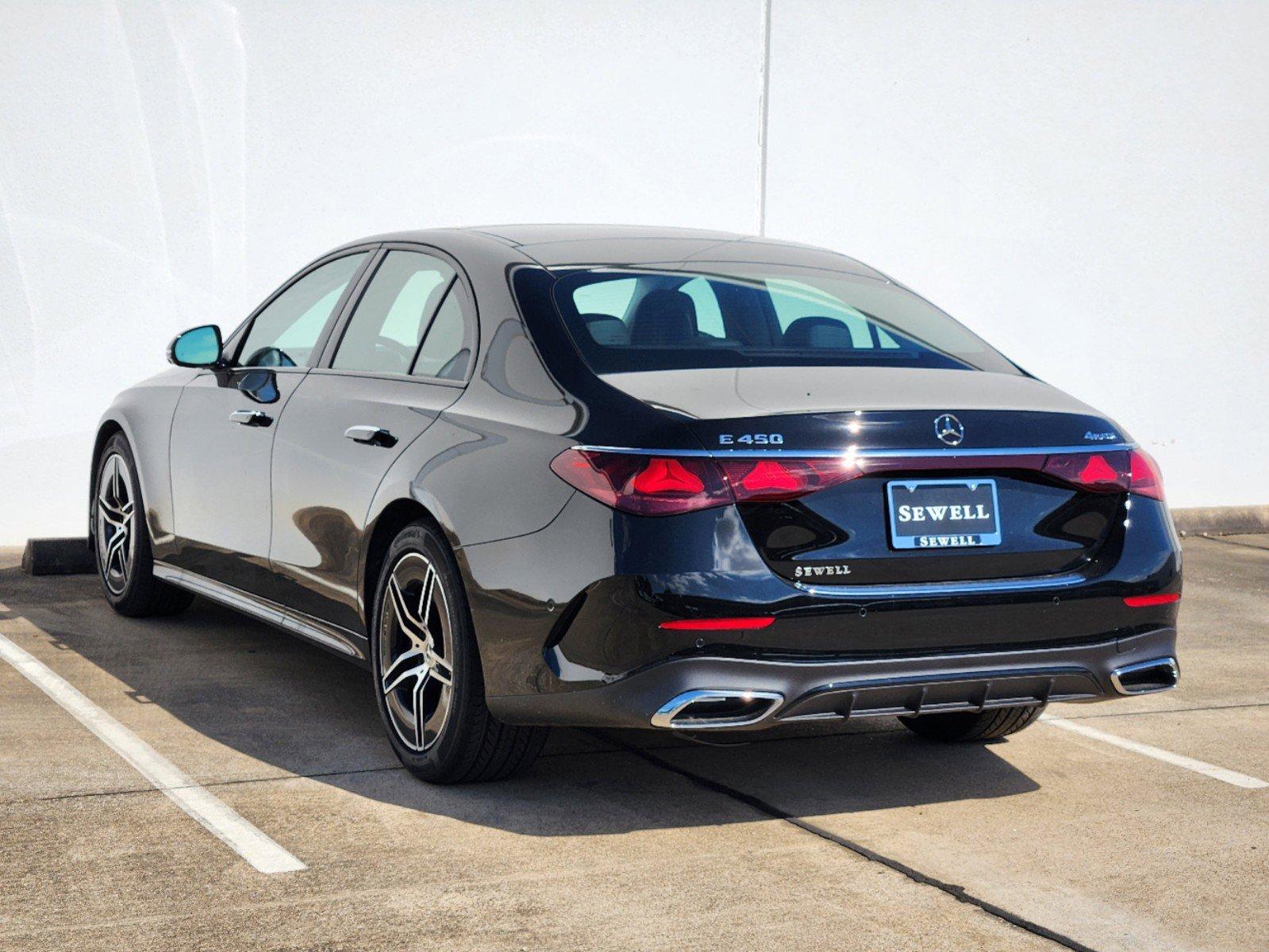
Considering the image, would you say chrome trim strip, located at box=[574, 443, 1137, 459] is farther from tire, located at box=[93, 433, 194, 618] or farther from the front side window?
tire, located at box=[93, 433, 194, 618]

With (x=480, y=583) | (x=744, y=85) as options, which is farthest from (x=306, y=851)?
(x=744, y=85)

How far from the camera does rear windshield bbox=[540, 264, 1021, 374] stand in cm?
451

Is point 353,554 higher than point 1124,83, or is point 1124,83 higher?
point 1124,83

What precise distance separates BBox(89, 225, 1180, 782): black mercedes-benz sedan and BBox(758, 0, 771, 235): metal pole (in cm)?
546

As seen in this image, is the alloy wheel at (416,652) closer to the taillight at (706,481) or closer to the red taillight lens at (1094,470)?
the taillight at (706,481)

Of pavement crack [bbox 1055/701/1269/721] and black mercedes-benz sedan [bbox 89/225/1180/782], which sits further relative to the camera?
pavement crack [bbox 1055/701/1269/721]

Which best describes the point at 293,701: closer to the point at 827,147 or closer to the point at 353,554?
the point at 353,554

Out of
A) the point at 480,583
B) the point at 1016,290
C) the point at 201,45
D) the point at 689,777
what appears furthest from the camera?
the point at 1016,290

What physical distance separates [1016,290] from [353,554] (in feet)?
24.6

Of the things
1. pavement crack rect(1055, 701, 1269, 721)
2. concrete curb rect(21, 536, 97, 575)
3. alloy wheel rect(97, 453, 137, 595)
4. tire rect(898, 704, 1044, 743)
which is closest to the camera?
tire rect(898, 704, 1044, 743)

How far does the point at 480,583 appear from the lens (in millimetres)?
4336

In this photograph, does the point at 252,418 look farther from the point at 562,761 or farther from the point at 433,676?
the point at 562,761

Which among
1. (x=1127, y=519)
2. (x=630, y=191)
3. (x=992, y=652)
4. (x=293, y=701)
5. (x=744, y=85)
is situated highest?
(x=744, y=85)

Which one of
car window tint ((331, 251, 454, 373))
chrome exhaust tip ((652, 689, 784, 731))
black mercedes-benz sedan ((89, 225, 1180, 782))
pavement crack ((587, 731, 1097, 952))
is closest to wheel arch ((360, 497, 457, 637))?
black mercedes-benz sedan ((89, 225, 1180, 782))
